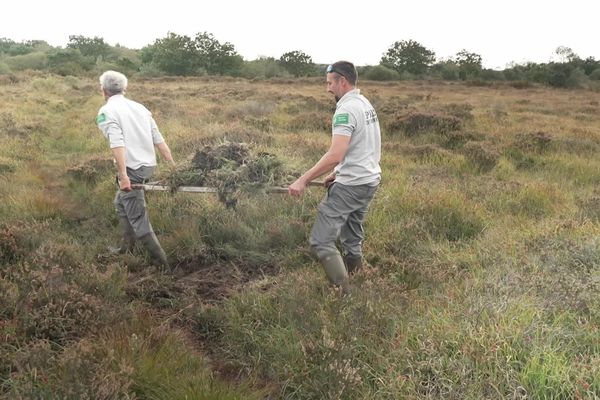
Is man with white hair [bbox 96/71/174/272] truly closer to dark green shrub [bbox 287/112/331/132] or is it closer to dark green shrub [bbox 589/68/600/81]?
dark green shrub [bbox 287/112/331/132]

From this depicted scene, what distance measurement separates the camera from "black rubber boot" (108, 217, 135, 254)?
5.30 metres

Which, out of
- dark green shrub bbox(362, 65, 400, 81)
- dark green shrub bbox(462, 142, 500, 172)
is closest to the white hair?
dark green shrub bbox(462, 142, 500, 172)

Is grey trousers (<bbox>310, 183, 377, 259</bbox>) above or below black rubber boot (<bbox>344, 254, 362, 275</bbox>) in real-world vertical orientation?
above

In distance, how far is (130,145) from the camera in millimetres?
4812

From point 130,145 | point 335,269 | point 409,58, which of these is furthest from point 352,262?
point 409,58

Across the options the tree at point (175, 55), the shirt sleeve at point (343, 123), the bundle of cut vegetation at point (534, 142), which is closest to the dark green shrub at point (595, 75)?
the bundle of cut vegetation at point (534, 142)

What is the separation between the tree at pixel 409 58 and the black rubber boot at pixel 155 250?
5302cm

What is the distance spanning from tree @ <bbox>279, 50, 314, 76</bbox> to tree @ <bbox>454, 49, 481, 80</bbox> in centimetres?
1722

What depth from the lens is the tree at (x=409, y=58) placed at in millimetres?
54688

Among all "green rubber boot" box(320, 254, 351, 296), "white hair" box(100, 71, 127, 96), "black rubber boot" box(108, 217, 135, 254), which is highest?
"white hair" box(100, 71, 127, 96)

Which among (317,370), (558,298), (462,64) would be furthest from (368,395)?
(462,64)

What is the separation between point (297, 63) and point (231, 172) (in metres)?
55.8

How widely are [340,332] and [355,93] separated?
72.3 inches

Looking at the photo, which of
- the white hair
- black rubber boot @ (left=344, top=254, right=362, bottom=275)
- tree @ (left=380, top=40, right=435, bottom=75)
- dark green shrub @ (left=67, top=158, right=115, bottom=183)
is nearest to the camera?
black rubber boot @ (left=344, top=254, right=362, bottom=275)
